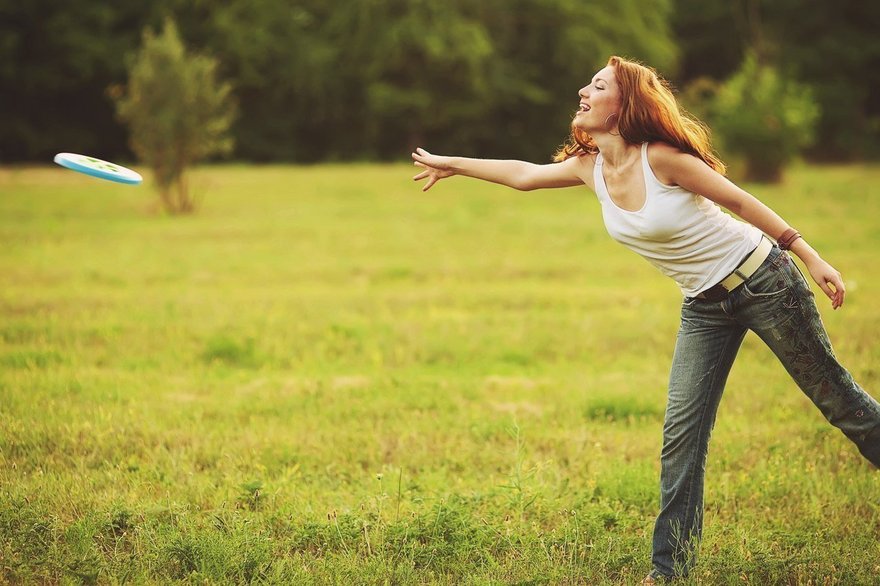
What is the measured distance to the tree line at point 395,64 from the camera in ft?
133

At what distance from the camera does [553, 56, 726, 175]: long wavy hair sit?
386 cm

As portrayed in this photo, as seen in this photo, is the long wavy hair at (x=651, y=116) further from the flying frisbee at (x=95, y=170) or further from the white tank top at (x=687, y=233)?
the flying frisbee at (x=95, y=170)

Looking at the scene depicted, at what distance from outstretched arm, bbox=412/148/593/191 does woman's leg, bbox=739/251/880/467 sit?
0.96 m

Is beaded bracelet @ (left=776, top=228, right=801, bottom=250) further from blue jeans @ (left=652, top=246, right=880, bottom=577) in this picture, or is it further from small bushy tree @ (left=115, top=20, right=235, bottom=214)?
small bushy tree @ (left=115, top=20, right=235, bottom=214)

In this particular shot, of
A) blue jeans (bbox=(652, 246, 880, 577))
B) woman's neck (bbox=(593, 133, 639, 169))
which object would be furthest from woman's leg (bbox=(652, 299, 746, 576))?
woman's neck (bbox=(593, 133, 639, 169))

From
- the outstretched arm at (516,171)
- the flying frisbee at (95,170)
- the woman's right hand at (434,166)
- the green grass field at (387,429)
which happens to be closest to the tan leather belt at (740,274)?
the outstretched arm at (516,171)

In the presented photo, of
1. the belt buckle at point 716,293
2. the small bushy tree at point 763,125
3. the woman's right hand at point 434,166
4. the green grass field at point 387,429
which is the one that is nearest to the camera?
the belt buckle at point 716,293

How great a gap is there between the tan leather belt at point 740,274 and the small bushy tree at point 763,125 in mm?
23464

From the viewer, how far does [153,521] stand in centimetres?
458

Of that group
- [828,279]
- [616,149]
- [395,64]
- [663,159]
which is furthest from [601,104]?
[395,64]

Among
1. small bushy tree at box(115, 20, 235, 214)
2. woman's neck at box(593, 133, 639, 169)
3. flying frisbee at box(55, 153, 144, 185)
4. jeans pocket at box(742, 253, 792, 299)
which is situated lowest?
jeans pocket at box(742, 253, 792, 299)

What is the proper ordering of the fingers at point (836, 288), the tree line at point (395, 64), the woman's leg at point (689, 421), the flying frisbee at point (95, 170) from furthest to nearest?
the tree line at point (395, 64) → the flying frisbee at point (95, 170) → the woman's leg at point (689, 421) → the fingers at point (836, 288)

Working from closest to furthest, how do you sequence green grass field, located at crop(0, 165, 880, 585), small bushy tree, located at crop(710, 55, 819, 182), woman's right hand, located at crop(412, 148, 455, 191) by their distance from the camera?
green grass field, located at crop(0, 165, 880, 585), woman's right hand, located at crop(412, 148, 455, 191), small bushy tree, located at crop(710, 55, 819, 182)

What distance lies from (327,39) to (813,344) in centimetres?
4279
